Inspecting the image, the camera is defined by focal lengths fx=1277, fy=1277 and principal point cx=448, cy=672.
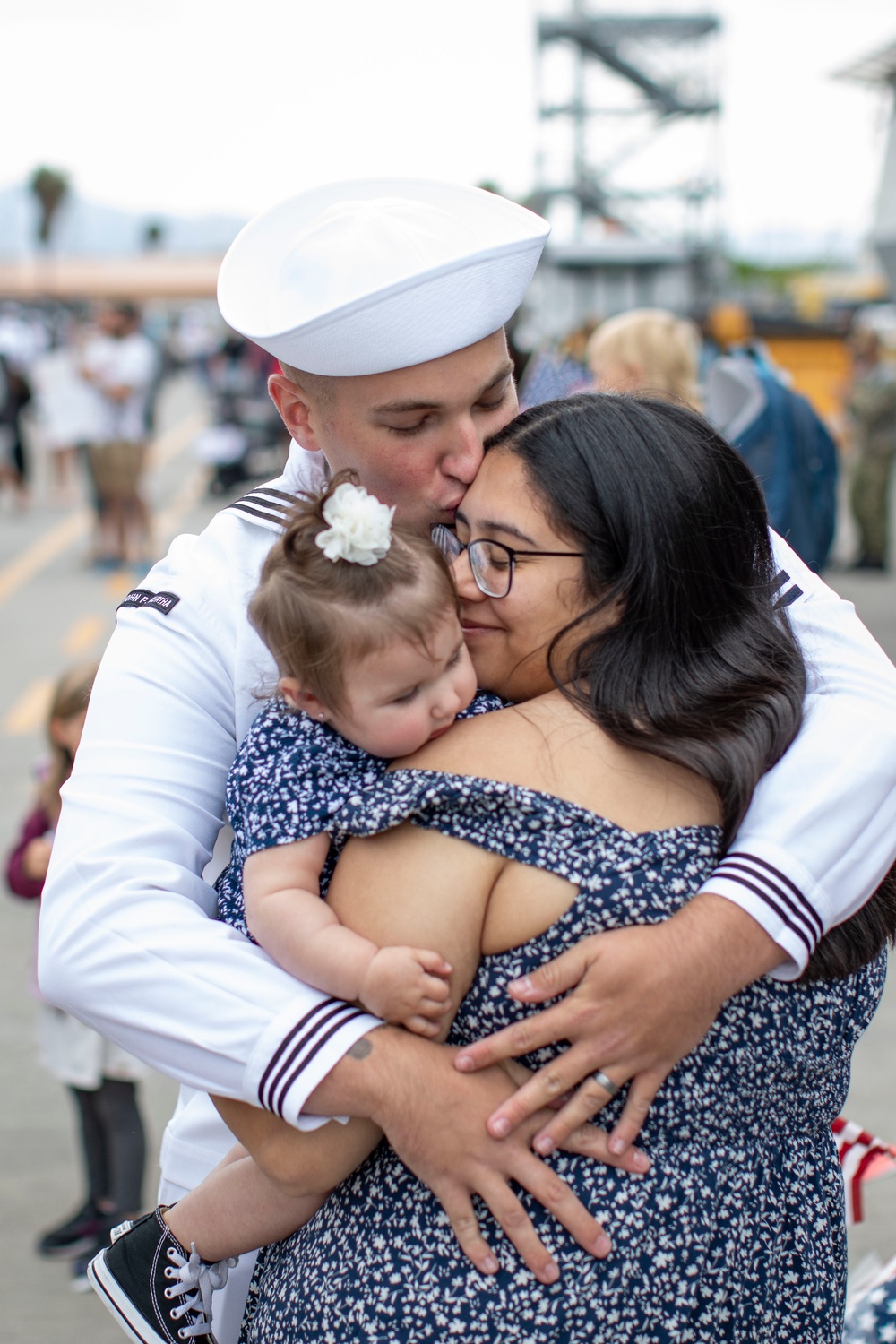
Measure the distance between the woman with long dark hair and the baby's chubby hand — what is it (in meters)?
0.03

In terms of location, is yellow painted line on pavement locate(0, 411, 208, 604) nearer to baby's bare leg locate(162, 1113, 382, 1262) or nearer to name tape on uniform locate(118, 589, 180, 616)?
name tape on uniform locate(118, 589, 180, 616)

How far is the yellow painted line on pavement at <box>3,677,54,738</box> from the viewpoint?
7035 millimetres

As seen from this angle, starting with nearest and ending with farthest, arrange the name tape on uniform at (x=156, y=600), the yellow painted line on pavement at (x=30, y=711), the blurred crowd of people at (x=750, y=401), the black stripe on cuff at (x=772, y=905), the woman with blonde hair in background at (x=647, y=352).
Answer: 1. the black stripe on cuff at (x=772, y=905)
2. the name tape on uniform at (x=156, y=600)
3. the blurred crowd of people at (x=750, y=401)
4. the woman with blonde hair in background at (x=647, y=352)
5. the yellow painted line on pavement at (x=30, y=711)

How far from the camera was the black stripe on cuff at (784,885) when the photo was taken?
1.45 m

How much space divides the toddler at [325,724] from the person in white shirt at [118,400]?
935 centimetres

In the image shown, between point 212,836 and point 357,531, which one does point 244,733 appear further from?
point 357,531

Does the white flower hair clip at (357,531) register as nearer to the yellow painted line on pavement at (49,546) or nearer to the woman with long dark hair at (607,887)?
the woman with long dark hair at (607,887)

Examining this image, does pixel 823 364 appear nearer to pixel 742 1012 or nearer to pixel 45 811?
pixel 45 811

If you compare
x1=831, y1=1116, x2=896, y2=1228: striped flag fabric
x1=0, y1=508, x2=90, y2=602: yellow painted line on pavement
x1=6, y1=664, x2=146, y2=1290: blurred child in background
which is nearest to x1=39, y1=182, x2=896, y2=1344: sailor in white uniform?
x1=831, y1=1116, x2=896, y2=1228: striped flag fabric

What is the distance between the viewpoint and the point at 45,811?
329 cm

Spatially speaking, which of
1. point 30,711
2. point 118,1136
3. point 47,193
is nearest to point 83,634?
point 30,711

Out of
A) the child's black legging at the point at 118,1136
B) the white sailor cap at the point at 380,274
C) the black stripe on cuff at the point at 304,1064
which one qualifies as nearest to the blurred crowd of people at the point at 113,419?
the child's black legging at the point at 118,1136

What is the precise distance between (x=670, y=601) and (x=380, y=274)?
22.8 inches

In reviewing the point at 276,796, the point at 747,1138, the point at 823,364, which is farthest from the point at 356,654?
the point at 823,364
